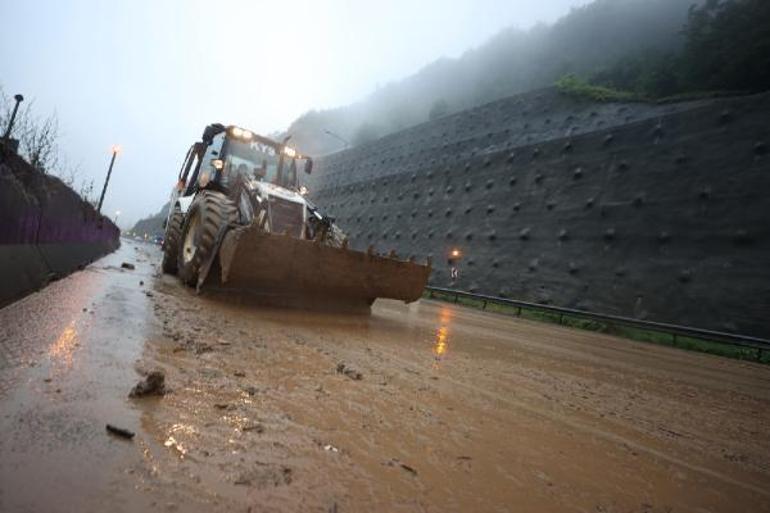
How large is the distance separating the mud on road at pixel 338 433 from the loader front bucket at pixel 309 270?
154 cm

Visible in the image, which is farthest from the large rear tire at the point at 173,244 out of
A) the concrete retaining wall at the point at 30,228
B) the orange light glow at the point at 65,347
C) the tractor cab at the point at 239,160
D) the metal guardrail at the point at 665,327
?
the metal guardrail at the point at 665,327

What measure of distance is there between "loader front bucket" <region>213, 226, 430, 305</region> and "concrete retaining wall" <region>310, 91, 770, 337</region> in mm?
9755

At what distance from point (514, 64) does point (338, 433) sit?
51418mm

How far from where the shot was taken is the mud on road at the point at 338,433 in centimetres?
115

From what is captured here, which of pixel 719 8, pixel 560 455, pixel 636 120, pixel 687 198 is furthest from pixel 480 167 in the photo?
pixel 560 455

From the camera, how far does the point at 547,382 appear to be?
3.41 meters

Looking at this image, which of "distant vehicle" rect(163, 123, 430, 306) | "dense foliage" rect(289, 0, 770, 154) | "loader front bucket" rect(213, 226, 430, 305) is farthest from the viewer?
"dense foliage" rect(289, 0, 770, 154)

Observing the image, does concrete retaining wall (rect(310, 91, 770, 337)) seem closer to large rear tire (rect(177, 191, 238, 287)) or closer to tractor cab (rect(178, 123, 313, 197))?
tractor cab (rect(178, 123, 313, 197))

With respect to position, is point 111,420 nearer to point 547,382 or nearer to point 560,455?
point 560,455

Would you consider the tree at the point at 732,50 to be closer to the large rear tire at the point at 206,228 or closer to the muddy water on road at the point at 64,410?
the large rear tire at the point at 206,228

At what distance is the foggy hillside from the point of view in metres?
34.3

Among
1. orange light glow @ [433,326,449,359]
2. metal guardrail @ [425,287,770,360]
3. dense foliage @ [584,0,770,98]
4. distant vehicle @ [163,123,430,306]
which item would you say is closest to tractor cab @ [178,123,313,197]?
distant vehicle @ [163,123,430,306]

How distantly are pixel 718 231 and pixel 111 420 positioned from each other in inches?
600

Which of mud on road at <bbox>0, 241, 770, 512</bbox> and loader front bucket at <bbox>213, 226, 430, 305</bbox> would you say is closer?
mud on road at <bbox>0, 241, 770, 512</bbox>
